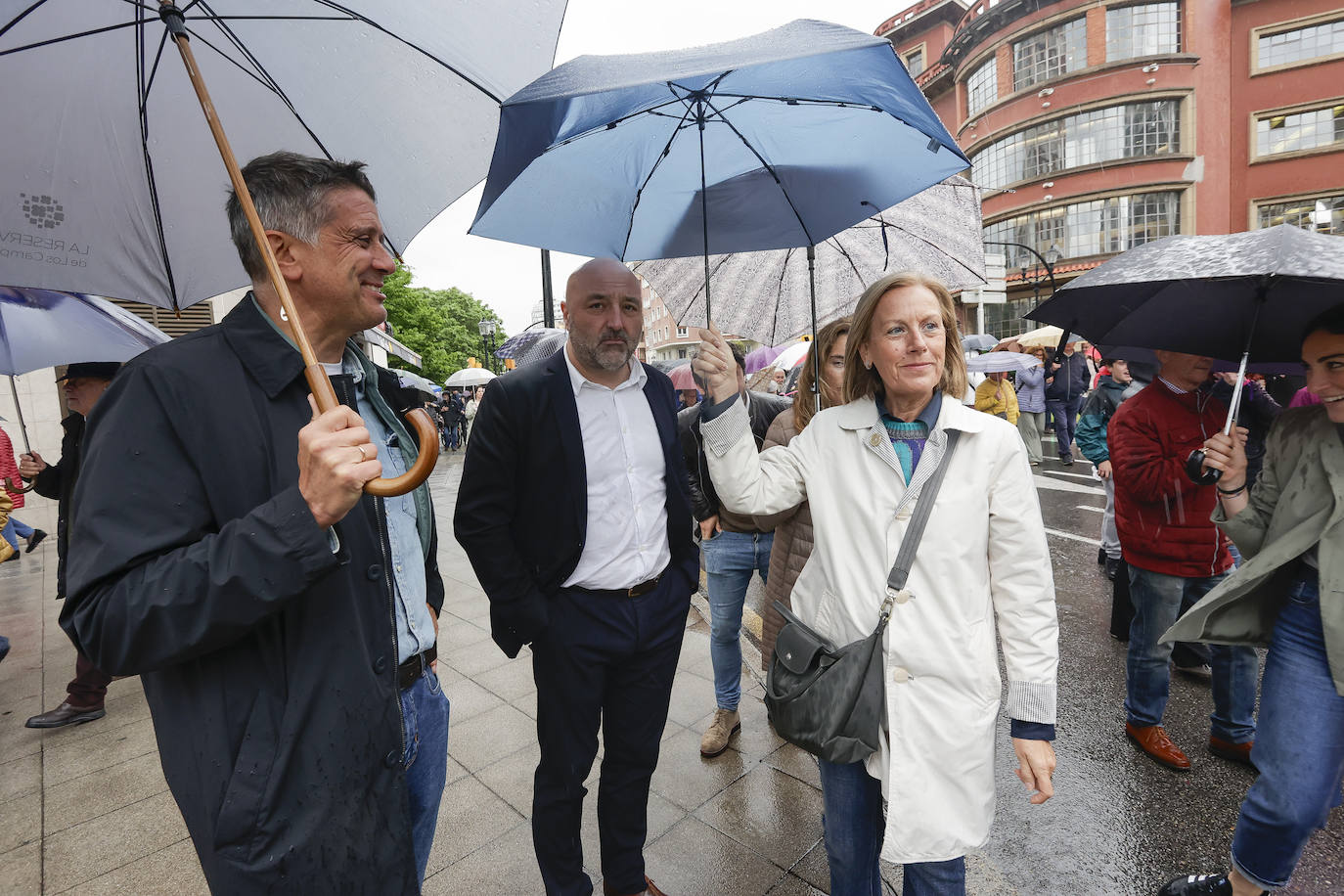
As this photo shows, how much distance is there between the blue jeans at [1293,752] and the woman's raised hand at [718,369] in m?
1.97

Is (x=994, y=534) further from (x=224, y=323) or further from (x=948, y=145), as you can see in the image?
(x=224, y=323)

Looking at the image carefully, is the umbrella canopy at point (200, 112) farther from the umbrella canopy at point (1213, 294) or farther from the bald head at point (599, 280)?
the umbrella canopy at point (1213, 294)

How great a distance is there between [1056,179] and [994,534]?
33399 millimetres

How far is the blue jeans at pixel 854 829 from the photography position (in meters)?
1.84

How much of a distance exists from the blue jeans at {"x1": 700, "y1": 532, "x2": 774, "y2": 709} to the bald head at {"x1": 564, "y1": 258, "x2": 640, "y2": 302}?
156 cm

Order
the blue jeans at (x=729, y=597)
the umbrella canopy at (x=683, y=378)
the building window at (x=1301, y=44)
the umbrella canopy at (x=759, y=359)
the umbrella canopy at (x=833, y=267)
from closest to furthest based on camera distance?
the umbrella canopy at (x=833, y=267) → the blue jeans at (x=729, y=597) → the umbrella canopy at (x=759, y=359) → the umbrella canopy at (x=683, y=378) → the building window at (x=1301, y=44)

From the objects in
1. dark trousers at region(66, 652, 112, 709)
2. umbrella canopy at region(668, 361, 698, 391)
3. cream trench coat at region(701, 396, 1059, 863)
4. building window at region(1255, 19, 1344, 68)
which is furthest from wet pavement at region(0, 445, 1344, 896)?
building window at region(1255, 19, 1344, 68)

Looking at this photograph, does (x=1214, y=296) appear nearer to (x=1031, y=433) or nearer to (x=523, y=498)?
(x=523, y=498)

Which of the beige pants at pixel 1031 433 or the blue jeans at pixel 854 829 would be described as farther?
the beige pants at pixel 1031 433

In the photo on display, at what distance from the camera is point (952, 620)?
1706mm

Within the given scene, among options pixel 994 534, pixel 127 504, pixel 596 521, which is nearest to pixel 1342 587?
pixel 994 534

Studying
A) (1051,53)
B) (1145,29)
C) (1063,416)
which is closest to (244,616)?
(1063,416)

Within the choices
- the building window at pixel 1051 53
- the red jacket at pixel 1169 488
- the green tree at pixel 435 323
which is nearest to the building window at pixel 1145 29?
the building window at pixel 1051 53

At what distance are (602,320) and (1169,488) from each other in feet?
9.77
